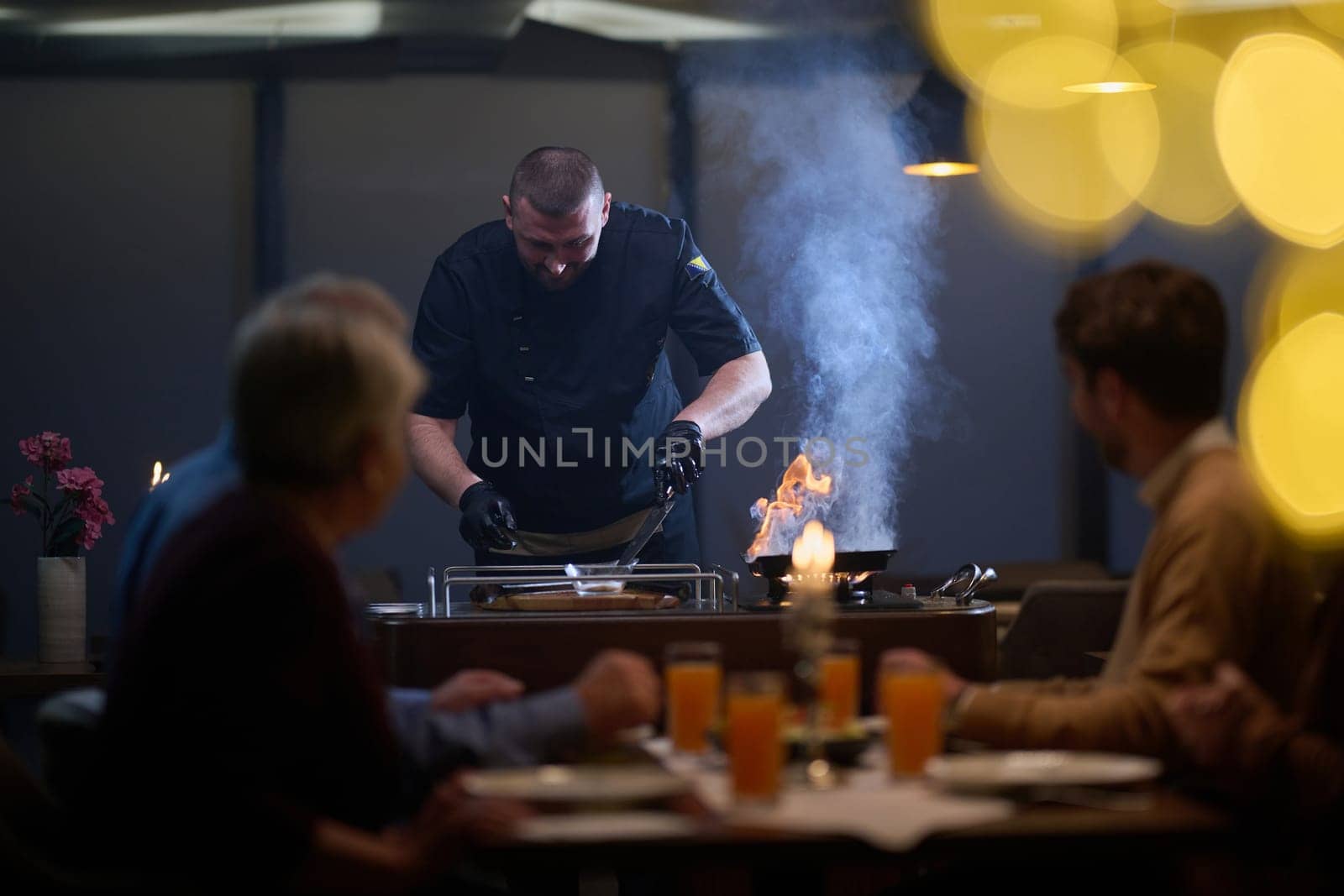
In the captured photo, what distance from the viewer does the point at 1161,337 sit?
7.35 ft

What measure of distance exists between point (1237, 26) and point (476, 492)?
11.6 ft

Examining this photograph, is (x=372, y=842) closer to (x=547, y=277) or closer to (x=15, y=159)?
(x=547, y=277)

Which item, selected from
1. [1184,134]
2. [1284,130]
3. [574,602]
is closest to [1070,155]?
[1184,134]

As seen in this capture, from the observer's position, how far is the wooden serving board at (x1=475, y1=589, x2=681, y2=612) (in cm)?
352

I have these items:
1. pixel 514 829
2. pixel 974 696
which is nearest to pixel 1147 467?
pixel 974 696

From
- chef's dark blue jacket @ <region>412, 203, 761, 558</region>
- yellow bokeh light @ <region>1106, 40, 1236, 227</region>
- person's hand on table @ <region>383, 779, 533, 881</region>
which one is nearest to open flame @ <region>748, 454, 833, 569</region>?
chef's dark blue jacket @ <region>412, 203, 761, 558</region>

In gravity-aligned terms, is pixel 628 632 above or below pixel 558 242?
below

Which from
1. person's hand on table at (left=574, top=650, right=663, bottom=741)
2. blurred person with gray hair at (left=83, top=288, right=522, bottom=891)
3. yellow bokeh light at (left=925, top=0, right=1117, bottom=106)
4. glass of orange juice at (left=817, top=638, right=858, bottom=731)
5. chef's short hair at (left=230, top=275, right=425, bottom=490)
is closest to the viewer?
blurred person with gray hair at (left=83, top=288, right=522, bottom=891)

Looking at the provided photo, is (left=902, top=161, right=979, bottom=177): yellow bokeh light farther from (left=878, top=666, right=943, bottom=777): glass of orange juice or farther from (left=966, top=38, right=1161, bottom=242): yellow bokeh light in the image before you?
(left=878, top=666, right=943, bottom=777): glass of orange juice

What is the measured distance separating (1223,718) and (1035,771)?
223mm

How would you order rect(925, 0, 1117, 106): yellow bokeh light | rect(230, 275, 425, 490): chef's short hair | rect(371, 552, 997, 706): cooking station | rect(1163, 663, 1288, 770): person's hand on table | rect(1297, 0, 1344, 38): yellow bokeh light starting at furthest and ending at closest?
rect(1297, 0, 1344, 38): yellow bokeh light
rect(925, 0, 1117, 106): yellow bokeh light
rect(371, 552, 997, 706): cooking station
rect(1163, 663, 1288, 770): person's hand on table
rect(230, 275, 425, 490): chef's short hair

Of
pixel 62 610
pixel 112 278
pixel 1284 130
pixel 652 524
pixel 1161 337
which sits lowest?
pixel 62 610

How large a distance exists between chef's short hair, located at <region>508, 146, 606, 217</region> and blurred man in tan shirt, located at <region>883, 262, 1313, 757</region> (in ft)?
9.42

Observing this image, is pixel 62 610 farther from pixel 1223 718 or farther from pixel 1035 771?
pixel 1223 718
